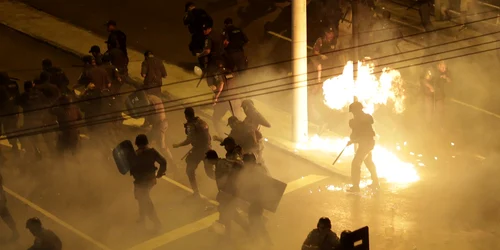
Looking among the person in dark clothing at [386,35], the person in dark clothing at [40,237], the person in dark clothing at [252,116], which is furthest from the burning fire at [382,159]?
the person in dark clothing at [40,237]

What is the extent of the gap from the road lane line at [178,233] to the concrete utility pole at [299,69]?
349 centimetres

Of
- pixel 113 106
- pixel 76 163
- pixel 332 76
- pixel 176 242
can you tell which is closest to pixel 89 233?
pixel 176 242

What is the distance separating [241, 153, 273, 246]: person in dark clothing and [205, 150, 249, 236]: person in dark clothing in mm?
103

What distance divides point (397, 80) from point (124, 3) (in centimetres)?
977

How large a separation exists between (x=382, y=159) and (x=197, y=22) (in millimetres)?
5045

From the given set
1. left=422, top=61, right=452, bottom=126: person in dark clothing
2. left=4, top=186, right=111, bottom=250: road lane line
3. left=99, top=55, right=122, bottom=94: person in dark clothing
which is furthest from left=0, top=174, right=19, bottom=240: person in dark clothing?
left=422, top=61, right=452, bottom=126: person in dark clothing

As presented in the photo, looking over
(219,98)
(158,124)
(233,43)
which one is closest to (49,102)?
(158,124)

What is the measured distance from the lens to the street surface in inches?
531

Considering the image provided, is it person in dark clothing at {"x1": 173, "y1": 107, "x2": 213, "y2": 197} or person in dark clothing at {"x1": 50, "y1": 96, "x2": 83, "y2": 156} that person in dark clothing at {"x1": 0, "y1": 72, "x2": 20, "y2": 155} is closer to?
person in dark clothing at {"x1": 50, "y1": 96, "x2": 83, "y2": 156}

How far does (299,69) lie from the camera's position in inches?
663

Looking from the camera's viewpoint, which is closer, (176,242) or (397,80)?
(176,242)

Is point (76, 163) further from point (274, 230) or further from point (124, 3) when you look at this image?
point (124, 3)

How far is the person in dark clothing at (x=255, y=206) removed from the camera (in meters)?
12.9

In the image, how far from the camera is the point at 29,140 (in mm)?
15742
